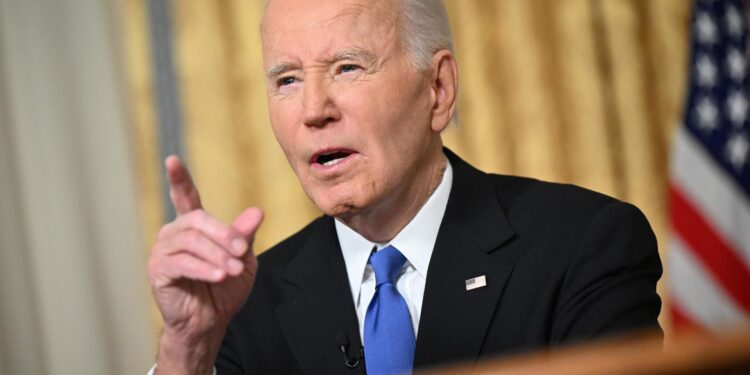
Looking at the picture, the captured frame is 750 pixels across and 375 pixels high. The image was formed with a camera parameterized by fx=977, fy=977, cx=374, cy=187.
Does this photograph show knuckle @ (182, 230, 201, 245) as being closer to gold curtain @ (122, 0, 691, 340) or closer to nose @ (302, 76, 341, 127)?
nose @ (302, 76, 341, 127)

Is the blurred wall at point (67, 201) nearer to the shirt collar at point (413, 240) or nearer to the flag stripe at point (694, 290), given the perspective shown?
the shirt collar at point (413, 240)

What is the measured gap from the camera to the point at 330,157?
2113 mm

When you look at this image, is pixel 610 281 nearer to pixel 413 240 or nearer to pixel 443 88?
pixel 413 240

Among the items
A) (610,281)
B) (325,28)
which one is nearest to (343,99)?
(325,28)

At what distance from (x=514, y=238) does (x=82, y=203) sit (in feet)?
7.94

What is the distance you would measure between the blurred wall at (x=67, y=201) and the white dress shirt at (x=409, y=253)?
205 centimetres

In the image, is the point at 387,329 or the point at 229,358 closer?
the point at 387,329

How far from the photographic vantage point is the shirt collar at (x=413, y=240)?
2184 mm

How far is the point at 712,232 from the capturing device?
4.23 meters

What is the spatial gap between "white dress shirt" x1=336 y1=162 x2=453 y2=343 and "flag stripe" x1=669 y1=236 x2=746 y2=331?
2.18 m

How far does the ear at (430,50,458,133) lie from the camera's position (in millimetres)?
2250

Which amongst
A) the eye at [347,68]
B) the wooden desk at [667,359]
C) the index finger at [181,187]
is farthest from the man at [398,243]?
the wooden desk at [667,359]

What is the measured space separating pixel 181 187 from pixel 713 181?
304 centimetres

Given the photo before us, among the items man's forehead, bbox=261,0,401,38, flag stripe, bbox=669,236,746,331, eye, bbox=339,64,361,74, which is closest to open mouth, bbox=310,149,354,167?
eye, bbox=339,64,361,74
